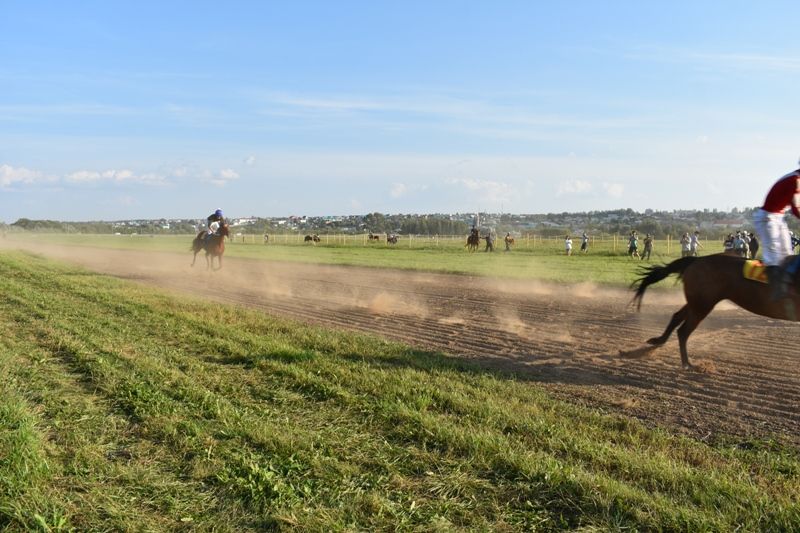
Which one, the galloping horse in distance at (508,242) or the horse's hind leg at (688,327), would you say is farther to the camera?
the galloping horse in distance at (508,242)

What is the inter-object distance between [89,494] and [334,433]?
6.58 feet

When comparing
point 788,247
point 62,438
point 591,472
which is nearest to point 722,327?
point 788,247

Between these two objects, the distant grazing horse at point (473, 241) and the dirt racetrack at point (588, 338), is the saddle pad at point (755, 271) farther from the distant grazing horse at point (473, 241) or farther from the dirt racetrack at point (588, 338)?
the distant grazing horse at point (473, 241)

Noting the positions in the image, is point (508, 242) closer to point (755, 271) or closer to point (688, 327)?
point (688, 327)

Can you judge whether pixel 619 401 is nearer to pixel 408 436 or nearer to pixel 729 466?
pixel 729 466

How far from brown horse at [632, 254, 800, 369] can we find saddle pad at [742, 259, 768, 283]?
72mm

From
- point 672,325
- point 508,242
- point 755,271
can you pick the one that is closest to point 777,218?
point 755,271

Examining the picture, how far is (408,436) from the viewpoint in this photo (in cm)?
533

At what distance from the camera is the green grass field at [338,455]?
12.8 ft

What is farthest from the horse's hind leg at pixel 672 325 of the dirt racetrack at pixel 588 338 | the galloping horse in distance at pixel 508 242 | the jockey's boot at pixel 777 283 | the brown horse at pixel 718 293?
the galloping horse in distance at pixel 508 242

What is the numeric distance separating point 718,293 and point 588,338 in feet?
8.93

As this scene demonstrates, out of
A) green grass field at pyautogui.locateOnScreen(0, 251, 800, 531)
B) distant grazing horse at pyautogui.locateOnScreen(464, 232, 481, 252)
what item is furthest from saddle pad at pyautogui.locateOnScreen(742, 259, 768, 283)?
distant grazing horse at pyautogui.locateOnScreen(464, 232, 481, 252)

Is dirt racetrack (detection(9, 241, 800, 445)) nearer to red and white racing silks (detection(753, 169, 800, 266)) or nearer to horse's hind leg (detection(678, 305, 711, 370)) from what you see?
horse's hind leg (detection(678, 305, 711, 370))

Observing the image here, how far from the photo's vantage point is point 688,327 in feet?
28.0
